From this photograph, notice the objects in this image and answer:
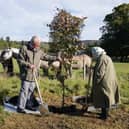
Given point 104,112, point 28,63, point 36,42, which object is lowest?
point 104,112

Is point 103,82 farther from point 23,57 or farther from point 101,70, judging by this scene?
point 23,57

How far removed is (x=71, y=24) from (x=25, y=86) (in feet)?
8.74

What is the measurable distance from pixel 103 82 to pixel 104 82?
0.08ft

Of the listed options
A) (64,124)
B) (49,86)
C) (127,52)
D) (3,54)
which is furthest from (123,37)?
(64,124)

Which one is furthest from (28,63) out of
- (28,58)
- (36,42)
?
(36,42)

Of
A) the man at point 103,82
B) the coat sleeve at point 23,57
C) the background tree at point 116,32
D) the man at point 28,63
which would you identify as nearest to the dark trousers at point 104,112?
the man at point 103,82

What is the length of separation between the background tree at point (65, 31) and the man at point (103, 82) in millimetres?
1972

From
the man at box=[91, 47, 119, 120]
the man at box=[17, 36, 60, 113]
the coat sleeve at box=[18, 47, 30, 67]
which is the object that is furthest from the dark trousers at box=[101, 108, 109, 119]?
the coat sleeve at box=[18, 47, 30, 67]

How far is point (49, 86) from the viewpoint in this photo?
18.2 meters

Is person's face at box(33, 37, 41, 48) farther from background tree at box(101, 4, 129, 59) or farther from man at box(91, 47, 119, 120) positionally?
background tree at box(101, 4, 129, 59)

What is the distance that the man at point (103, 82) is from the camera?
13273 mm

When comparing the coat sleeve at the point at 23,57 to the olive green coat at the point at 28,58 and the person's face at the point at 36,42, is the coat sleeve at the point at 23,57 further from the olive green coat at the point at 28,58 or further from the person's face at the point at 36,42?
the person's face at the point at 36,42

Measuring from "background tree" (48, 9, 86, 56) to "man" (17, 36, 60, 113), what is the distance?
1520 mm

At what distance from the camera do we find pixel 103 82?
13328mm
